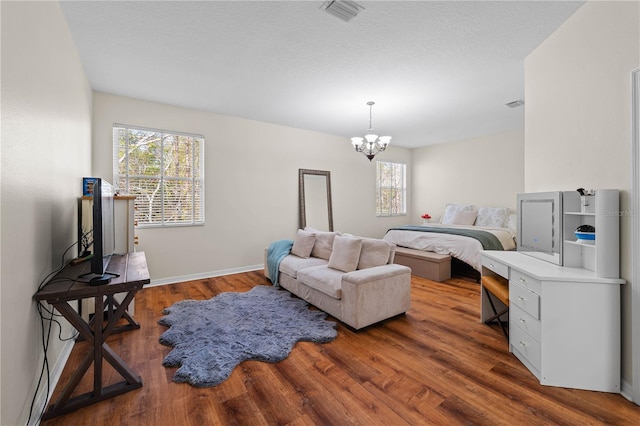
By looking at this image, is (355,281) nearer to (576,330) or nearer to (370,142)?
(576,330)

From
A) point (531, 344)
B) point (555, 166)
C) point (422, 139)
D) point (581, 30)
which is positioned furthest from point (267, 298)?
point (422, 139)

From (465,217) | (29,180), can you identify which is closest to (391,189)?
(465,217)

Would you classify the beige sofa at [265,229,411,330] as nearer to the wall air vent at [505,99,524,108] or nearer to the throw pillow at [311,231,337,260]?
the throw pillow at [311,231,337,260]

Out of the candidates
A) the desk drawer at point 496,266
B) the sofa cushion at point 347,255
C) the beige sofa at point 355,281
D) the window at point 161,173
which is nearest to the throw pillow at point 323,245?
the beige sofa at point 355,281

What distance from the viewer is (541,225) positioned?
262 centimetres

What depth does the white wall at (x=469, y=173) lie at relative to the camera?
5.92m

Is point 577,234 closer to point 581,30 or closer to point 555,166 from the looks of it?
point 555,166

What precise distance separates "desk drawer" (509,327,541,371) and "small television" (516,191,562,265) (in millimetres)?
653

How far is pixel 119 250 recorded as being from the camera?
10.1ft

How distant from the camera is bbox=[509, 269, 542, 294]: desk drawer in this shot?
201cm

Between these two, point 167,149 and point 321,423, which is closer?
point 321,423

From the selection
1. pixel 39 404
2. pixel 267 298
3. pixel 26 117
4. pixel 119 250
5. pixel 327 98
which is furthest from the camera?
pixel 327 98

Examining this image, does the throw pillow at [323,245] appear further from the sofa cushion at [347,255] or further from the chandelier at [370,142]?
the chandelier at [370,142]

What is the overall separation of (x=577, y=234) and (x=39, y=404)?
3756 mm
